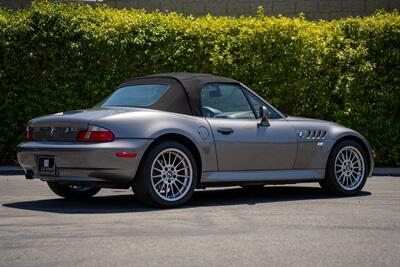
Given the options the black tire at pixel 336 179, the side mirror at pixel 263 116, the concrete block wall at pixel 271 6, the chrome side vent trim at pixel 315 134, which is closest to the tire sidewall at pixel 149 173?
the side mirror at pixel 263 116

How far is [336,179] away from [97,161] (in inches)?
133

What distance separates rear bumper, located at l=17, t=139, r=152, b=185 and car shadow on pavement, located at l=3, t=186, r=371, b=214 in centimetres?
37

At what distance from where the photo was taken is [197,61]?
16.7 m

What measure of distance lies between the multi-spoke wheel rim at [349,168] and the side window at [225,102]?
1420 mm

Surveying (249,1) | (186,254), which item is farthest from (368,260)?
(249,1)

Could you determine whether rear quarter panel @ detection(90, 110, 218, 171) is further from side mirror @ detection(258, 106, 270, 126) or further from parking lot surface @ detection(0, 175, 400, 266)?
side mirror @ detection(258, 106, 270, 126)

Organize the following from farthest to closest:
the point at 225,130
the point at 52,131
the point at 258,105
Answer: the point at 258,105, the point at 225,130, the point at 52,131

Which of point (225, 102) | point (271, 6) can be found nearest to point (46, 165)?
point (225, 102)

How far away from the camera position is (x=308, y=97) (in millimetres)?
17016

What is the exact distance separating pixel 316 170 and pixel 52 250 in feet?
15.6

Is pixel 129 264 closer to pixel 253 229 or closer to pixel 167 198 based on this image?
pixel 253 229

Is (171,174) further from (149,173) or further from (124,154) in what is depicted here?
(124,154)

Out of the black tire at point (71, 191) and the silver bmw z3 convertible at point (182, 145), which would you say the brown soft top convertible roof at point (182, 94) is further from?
the black tire at point (71, 191)

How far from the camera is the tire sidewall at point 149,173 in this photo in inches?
353
